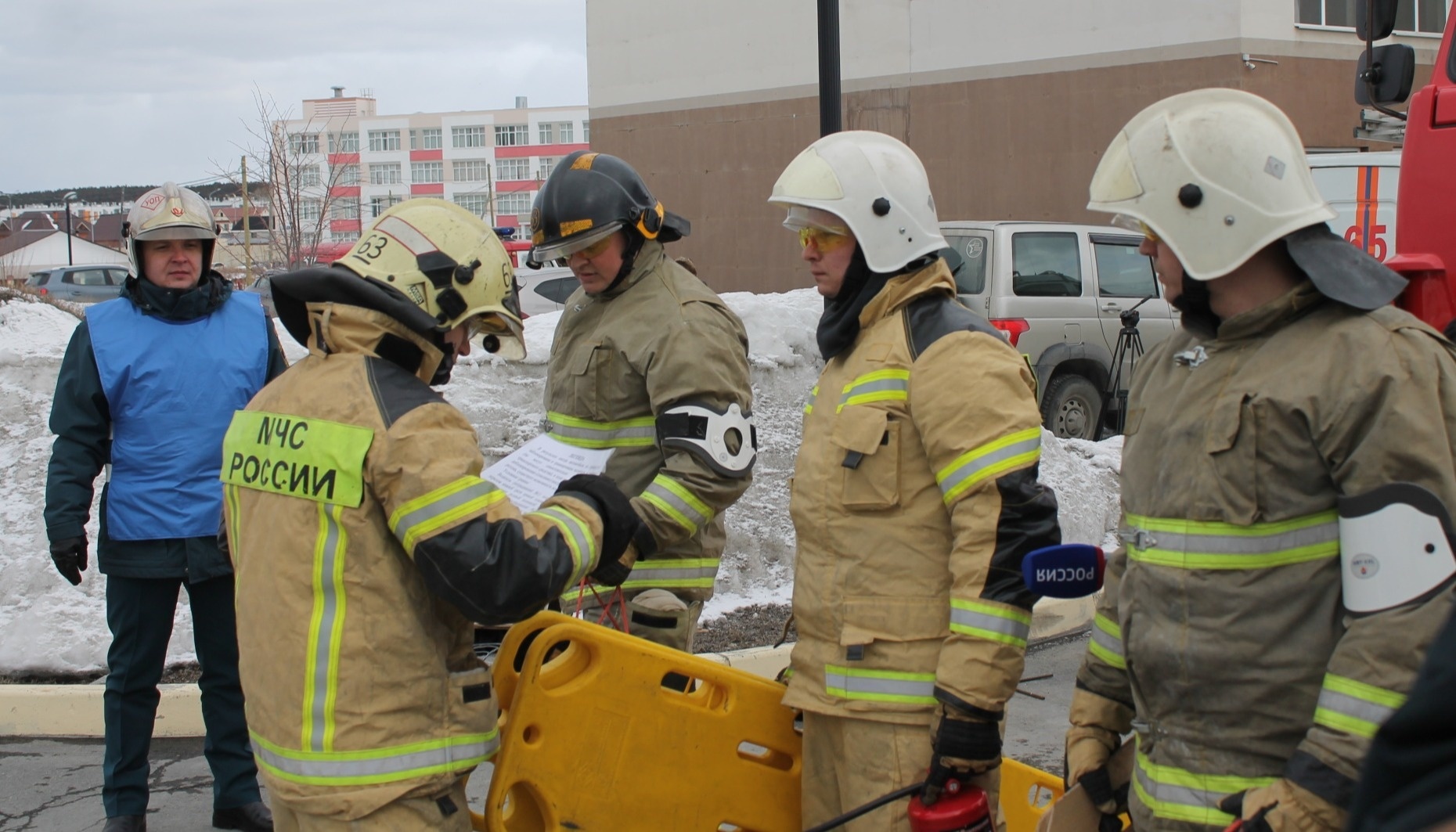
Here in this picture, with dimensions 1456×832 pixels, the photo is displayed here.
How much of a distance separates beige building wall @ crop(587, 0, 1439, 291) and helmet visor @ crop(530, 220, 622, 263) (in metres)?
12.3

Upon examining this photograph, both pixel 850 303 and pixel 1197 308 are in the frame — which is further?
pixel 850 303

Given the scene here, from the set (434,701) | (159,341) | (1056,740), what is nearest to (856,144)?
(434,701)

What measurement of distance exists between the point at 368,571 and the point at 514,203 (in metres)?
96.0

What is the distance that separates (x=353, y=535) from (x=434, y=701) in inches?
15.4

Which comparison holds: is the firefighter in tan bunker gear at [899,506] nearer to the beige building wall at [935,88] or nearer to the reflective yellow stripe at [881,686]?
the reflective yellow stripe at [881,686]

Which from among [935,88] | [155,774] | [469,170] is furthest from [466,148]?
[155,774]

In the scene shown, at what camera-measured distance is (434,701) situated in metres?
2.69

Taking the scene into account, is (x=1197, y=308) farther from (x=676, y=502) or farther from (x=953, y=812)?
(x=676, y=502)

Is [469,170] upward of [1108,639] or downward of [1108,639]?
upward

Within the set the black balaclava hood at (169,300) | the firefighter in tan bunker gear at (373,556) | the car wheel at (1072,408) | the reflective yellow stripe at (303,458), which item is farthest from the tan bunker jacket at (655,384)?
the car wheel at (1072,408)

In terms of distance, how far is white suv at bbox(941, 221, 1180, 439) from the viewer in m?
11.7

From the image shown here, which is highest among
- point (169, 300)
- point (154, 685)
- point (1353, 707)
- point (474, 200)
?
point (474, 200)

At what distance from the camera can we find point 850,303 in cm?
312

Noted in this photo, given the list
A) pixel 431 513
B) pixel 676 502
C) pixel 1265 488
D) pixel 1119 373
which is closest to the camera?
pixel 1265 488
